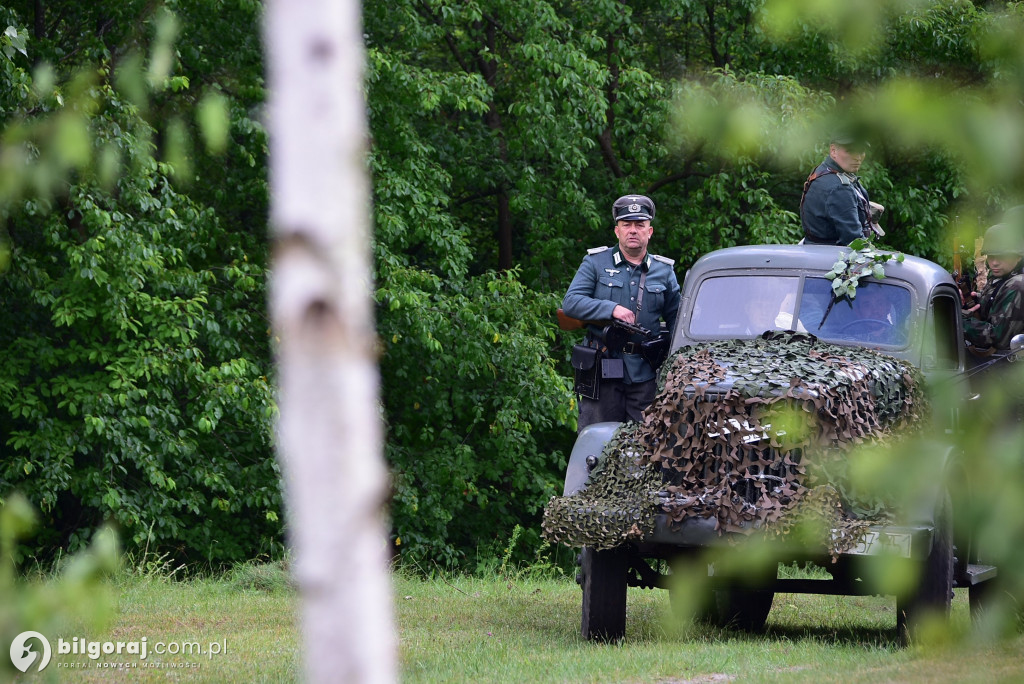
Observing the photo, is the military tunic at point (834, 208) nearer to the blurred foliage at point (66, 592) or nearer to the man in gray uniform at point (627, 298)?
the man in gray uniform at point (627, 298)

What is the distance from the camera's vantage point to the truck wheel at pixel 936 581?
5883 mm

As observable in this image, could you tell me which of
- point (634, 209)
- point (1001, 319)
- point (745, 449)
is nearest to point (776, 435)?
point (745, 449)

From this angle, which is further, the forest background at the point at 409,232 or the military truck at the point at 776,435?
the forest background at the point at 409,232

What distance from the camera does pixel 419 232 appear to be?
45.3 feet

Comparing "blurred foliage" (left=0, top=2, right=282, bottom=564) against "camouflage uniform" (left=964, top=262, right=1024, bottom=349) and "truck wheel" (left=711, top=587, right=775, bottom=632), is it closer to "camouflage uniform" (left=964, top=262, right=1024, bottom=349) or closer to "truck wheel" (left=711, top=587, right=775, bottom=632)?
"truck wheel" (left=711, top=587, right=775, bottom=632)

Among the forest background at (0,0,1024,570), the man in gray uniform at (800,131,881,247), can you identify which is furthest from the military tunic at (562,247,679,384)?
the forest background at (0,0,1024,570)

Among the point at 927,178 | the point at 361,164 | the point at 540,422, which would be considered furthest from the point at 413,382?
the point at 361,164

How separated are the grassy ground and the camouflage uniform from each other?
182cm

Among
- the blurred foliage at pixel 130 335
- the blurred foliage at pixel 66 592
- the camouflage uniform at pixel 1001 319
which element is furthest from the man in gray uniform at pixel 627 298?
the blurred foliage at pixel 66 592

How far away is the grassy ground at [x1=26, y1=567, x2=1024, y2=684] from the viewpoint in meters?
5.70

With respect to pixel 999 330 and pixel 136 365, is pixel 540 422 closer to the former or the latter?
pixel 136 365

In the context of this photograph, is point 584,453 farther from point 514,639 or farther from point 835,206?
point 835,206

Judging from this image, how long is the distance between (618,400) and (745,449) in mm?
2026

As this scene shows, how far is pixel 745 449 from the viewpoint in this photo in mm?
5879
